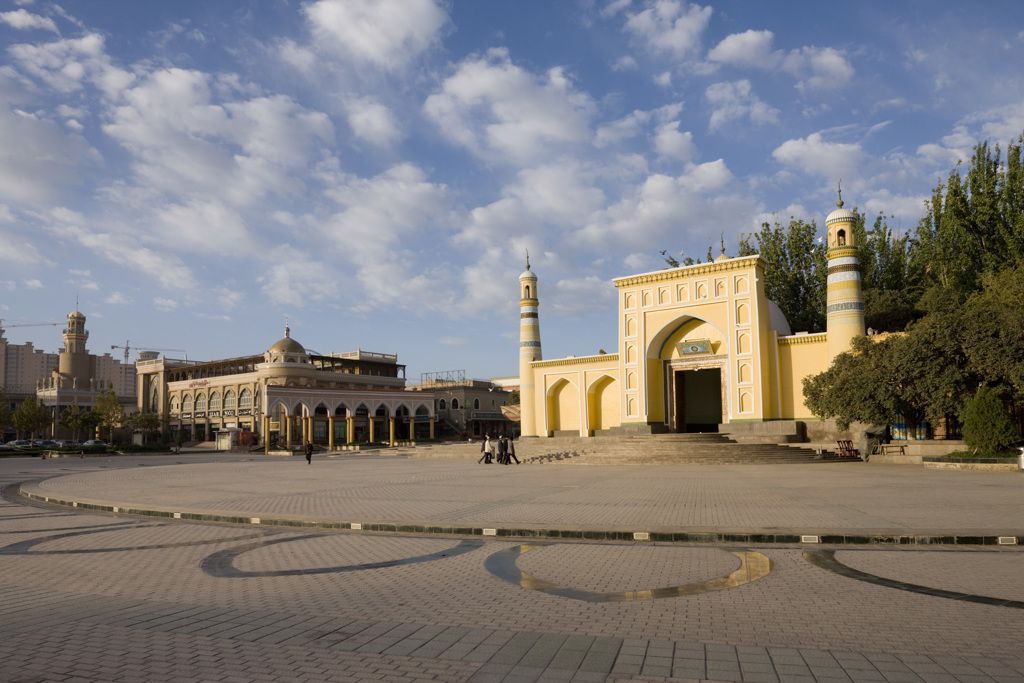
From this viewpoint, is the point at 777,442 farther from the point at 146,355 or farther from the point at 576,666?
the point at 146,355

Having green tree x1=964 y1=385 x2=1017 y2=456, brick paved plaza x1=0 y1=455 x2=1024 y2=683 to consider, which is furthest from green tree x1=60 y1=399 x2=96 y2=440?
green tree x1=964 y1=385 x2=1017 y2=456

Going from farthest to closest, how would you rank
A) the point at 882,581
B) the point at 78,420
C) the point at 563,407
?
1. the point at 78,420
2. the point at 563,407
3. the point at 882,581

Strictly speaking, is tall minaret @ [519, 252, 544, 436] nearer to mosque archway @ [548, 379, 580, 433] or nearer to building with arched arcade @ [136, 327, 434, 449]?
mosque archway @ [548, 379, 580, 433]

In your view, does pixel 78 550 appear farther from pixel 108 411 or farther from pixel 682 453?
pixel 108 411

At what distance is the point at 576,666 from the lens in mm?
4086

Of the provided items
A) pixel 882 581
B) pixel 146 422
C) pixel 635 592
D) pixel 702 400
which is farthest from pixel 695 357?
pixel 146 422

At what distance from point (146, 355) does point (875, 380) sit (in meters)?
103

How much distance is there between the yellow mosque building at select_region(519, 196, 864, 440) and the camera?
29984mm

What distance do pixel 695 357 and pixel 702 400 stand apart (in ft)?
18.5

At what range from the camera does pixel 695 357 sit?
112ft

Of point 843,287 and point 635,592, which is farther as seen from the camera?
point 843,287

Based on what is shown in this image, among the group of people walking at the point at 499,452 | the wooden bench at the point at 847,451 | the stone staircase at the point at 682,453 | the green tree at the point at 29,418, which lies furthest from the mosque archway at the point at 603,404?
the green tree at the point at 29,418

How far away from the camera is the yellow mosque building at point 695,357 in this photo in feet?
98.4

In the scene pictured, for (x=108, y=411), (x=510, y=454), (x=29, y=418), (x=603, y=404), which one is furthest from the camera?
(x=108, y=411)
